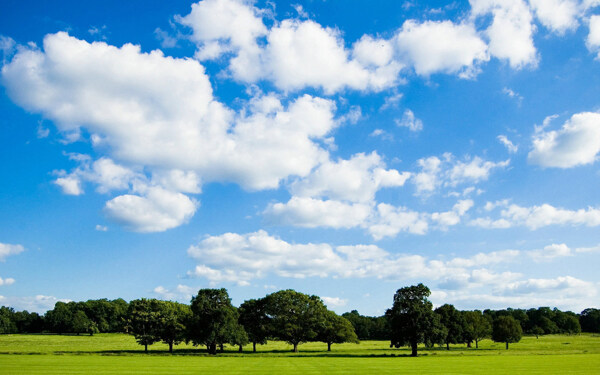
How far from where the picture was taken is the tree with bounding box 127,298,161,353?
9975 cm

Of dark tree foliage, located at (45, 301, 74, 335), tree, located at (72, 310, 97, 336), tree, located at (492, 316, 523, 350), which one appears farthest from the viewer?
dark tree foliage, located at (45, 301, 74, 335)

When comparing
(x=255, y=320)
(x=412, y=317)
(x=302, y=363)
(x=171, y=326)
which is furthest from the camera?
(x=255, y=320)

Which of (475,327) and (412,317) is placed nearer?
(412,317)

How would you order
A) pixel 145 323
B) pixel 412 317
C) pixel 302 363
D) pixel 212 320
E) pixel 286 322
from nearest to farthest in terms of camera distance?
1. pixel 302 363
2. pixel 412 317
3. pixel 212 320
4. pixel 286 322
5. pixel 145 323

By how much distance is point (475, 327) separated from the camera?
4663 inches

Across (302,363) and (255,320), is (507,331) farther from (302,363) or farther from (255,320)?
(302,363)

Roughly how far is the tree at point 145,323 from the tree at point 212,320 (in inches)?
621

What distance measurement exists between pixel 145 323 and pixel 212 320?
2457 centimetres

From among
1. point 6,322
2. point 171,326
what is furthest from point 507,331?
point 6,322

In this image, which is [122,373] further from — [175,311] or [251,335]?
[175,311]

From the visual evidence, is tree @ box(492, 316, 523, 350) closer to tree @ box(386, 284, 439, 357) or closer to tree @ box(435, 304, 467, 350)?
tree @ box(435, 304, 467, 350)

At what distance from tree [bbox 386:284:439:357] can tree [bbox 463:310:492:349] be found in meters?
41.5

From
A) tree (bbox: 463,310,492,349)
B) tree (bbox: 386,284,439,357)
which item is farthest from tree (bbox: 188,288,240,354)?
tree (bbox: 463,310,492,349)

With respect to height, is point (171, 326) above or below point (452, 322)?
above
